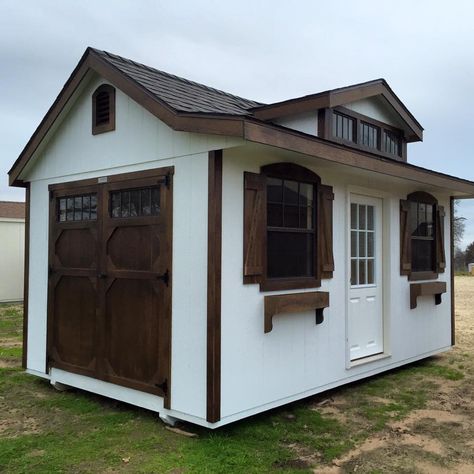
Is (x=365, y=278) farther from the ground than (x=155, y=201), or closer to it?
closer to it

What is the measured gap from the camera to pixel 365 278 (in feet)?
19.4

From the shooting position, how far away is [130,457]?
11.8ft

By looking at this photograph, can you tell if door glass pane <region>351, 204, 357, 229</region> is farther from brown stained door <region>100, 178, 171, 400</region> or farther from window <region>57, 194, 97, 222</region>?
window <region>57, 194, 97, 222</region>

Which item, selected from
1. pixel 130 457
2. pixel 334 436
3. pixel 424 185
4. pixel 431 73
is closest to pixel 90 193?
pixel 130 457

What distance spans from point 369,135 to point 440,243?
1.92 meters

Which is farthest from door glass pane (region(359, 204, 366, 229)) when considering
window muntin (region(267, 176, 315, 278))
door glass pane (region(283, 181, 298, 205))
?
door glass pane (region(283, 181, 298, 205))

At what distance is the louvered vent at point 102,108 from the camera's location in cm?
502

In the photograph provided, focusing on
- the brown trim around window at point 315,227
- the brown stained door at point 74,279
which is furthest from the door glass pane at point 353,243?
the brown stained door at point 74,279

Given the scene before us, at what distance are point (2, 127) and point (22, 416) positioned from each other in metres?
13.8

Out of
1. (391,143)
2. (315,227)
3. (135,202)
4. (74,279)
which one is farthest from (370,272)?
(74,279)

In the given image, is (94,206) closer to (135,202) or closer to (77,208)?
(77,208)

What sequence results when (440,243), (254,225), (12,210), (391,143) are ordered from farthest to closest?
(12,210), (440,243), (391,143), (254,225)

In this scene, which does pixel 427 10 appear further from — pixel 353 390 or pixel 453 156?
pixel 453 156

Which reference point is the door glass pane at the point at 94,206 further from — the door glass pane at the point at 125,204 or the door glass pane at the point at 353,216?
the door glass pane at the point at 353,216
